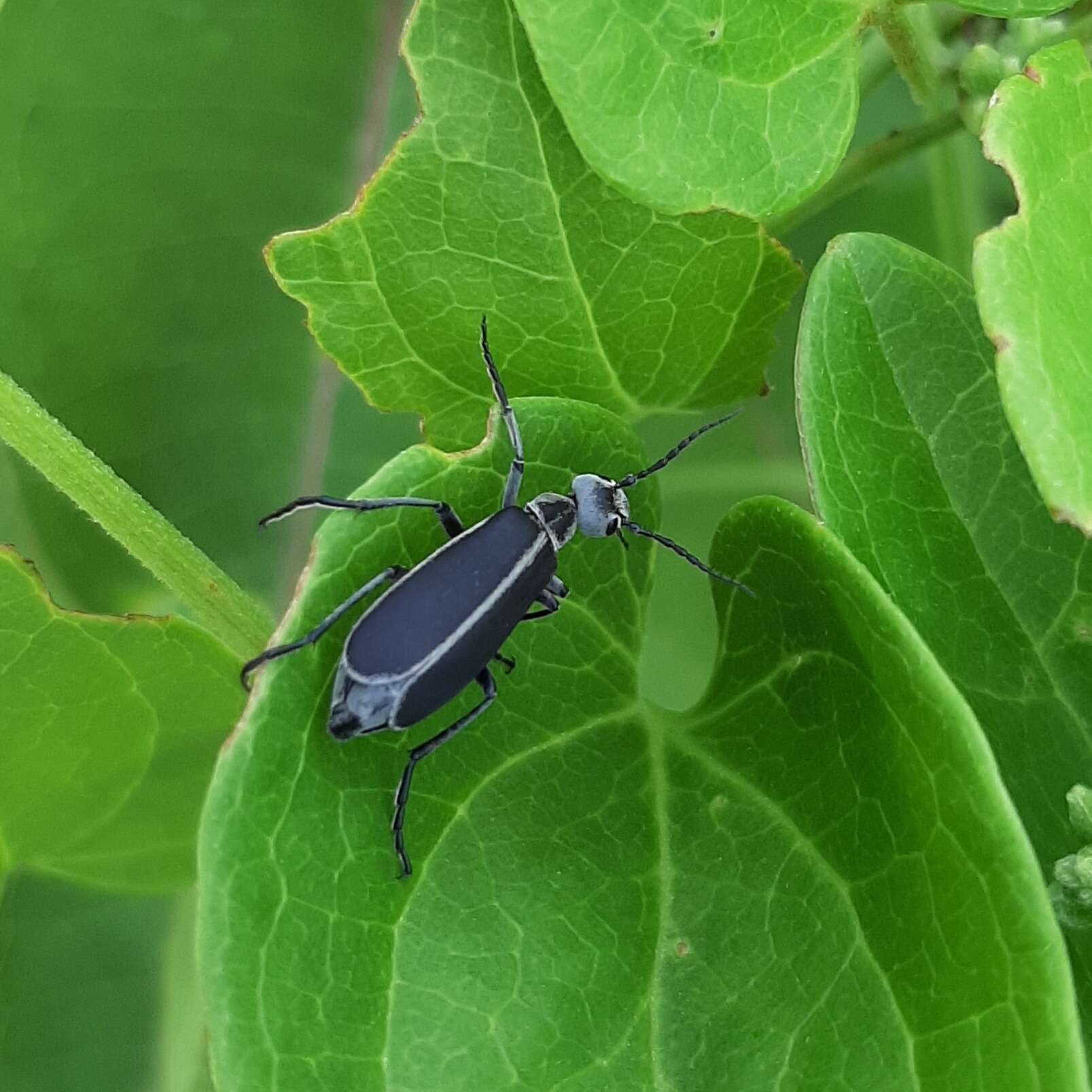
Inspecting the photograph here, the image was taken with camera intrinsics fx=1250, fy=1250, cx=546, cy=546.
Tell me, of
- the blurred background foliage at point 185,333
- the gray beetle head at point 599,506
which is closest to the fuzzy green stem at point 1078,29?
the blurred background foliage at point 185,333

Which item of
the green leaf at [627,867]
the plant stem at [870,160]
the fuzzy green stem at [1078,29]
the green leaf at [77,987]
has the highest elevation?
the fuzzy green stem at [1078,29]

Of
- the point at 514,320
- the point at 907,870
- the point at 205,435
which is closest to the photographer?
the point at 907,870

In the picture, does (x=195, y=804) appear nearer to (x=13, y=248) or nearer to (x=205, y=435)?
(x=205, y=435)

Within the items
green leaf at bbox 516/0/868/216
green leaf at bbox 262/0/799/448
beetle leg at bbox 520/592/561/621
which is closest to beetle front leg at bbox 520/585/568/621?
beetle leg at bbox 520/592/561/621

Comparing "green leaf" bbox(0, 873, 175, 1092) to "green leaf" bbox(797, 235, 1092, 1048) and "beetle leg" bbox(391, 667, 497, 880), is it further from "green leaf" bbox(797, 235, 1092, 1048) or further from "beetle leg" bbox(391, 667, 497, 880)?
"green leaf" bbox(797, 235, 1092, 1048)

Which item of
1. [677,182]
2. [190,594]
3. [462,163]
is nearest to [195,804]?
[190,594]

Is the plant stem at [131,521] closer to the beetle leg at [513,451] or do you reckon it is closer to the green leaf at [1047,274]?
the beetle leg at [513,451]
